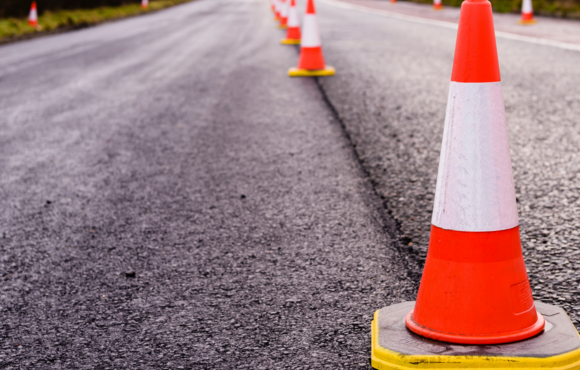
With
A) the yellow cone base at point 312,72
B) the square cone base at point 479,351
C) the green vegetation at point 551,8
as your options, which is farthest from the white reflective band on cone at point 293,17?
the square cone base at point 479,351

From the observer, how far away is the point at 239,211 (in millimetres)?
3059

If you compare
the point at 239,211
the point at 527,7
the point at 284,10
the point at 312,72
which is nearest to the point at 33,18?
the point at 284,10

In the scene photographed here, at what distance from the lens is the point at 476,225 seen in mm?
1747

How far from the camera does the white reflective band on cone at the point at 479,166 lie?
1.76 metres

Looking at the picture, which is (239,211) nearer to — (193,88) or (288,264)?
(288,264)

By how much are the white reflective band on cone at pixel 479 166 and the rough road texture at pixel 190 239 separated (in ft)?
1.56

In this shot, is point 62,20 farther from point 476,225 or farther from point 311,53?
point 476,225

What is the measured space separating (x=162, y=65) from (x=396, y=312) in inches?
288

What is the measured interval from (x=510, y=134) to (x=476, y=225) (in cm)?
260

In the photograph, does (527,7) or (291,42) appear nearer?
(291,42)

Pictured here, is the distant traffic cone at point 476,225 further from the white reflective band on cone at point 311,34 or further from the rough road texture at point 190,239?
the white reflective band on cone at point 311,34

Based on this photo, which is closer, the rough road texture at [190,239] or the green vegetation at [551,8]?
the rough road texture at [190,239]

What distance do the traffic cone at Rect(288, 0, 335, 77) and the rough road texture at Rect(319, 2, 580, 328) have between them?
0.35 metres

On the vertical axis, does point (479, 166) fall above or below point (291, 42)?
above
